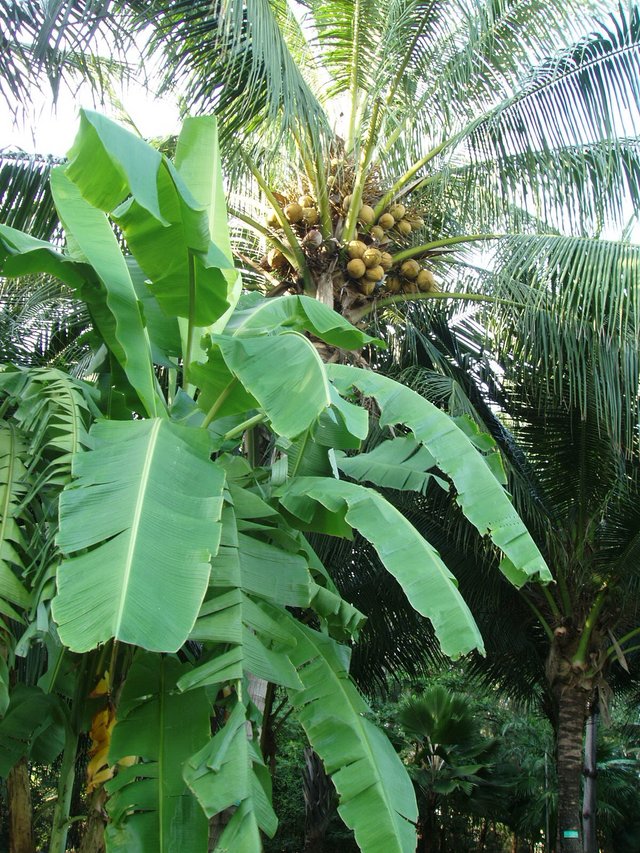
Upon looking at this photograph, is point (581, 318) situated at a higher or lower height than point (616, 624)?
higher

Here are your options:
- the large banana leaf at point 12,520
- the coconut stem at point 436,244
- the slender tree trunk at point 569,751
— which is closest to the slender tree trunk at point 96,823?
the large banana leaf at point 12,520

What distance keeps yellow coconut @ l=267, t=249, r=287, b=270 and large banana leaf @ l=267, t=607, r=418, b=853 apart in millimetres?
4156

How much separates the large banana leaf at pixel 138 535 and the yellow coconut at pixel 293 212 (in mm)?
4046

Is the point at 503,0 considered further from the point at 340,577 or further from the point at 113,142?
the point at 340,577

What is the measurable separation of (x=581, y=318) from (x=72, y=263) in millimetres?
4695

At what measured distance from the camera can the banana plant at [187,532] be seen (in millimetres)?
2844

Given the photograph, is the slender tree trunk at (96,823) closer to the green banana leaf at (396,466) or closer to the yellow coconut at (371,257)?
the green banana leaf at (396,466)

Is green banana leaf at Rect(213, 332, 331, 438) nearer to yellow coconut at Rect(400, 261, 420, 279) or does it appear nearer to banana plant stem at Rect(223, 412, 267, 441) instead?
banana plant stem at Rect(223, 412, 267, 441)

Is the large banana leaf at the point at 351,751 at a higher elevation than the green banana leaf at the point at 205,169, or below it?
below

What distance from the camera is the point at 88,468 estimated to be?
3141 mm

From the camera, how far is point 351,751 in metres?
3.36

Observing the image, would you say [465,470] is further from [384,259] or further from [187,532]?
[384,259]

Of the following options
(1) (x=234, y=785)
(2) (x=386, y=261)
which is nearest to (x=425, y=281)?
(2) (x=386, y=261)

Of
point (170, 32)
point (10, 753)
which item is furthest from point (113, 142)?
point (170, 32)
